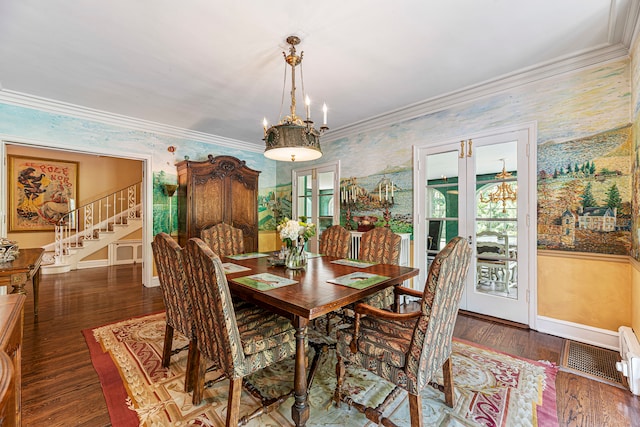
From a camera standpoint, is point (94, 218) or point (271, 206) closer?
point (271, 206)

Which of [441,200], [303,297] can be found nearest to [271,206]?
[441,200]

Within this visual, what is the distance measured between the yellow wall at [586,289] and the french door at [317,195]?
2.89 metres

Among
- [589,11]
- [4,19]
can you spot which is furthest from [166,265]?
[589,11]

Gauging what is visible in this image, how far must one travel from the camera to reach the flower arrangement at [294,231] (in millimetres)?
2225

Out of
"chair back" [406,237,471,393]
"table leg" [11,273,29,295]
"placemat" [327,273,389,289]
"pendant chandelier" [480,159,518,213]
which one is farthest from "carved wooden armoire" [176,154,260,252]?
"chair back" [406,237,471,393]

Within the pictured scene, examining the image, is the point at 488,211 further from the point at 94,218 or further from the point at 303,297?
the point at 94,218

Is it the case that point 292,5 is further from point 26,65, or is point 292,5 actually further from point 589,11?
point 26,65

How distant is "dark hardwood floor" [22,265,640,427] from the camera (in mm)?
1667

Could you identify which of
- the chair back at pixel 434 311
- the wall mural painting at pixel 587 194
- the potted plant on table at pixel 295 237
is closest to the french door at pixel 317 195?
the potted plant on table at pixel 295 237

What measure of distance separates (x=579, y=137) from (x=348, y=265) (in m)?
2.53

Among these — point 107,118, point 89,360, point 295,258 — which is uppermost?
point 107,118

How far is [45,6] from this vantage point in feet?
6.29

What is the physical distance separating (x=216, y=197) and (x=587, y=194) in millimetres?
4649

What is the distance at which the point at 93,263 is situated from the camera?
251 inches
